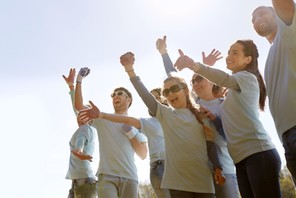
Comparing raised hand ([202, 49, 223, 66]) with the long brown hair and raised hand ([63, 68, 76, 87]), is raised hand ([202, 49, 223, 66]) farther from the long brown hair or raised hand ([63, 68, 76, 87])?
raised hand ([63, 68, 76, 87])

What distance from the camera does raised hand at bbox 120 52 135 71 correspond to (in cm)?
467

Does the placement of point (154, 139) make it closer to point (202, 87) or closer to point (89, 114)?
point (202, 87)

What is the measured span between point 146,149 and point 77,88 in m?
1.60

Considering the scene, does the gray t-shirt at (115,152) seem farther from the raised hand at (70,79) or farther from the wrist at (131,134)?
the raised hand at (70,79)

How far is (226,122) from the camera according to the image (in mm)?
4039

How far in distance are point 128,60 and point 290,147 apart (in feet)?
7.98

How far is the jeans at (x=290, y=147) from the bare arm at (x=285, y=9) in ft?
2.98

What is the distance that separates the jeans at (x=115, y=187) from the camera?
553cm

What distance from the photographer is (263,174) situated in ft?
11.2

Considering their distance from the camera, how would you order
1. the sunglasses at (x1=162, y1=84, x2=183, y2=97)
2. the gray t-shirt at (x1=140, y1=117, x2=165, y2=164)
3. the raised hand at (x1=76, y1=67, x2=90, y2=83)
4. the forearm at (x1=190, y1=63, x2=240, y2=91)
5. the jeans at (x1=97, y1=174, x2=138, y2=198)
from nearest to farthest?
the forearm at (x1=190, y1=63, x2=240, y2=91), the sunglasses at (x1=162, y1=84, x2=183, y2=97), the jeans at (x1=97, y1=174, x2=138, y2=198), the gray t-shirt at (x1=140, y1=117, x2=165, y2=164), the raised hand at (x1=76, y1=67, x2=90, y2=83)

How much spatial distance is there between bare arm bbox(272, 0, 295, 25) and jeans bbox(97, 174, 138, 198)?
3.61 metres

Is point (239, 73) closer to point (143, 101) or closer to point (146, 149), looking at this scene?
point (143, 101)

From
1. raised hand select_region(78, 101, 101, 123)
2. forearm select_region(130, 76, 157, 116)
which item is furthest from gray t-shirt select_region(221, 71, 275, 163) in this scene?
raised hand select_region(78, 101, 101, 123)

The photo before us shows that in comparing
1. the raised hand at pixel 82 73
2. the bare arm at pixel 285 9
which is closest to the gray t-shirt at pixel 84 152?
the raised hand at pixel 82 73
